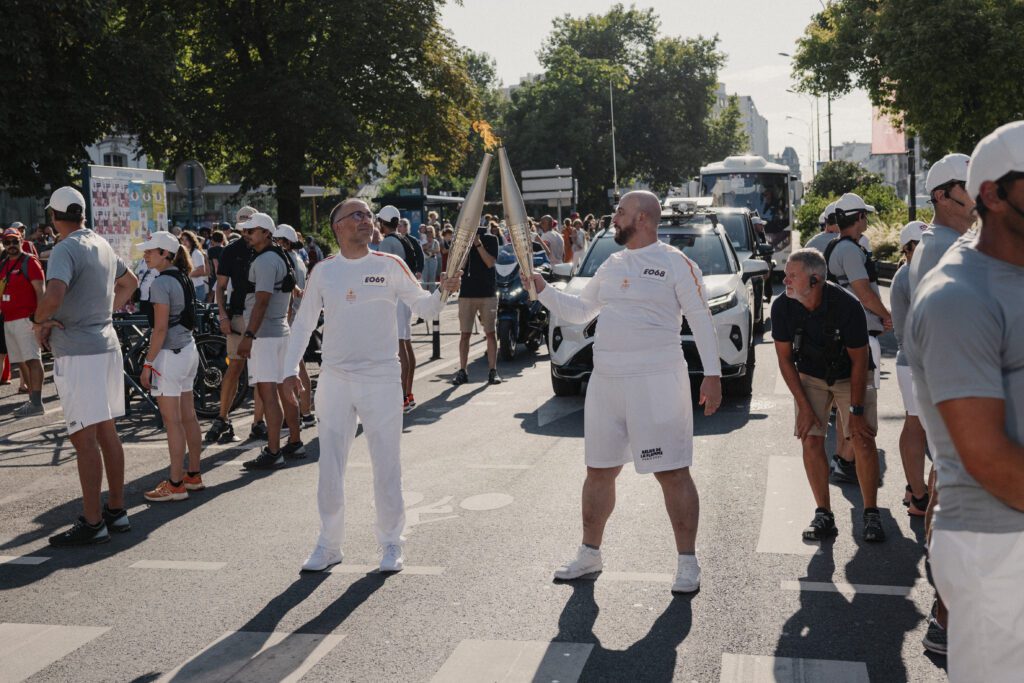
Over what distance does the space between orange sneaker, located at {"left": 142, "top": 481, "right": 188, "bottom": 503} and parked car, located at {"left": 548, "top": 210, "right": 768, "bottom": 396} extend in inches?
167

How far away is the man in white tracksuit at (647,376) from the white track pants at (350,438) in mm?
1005

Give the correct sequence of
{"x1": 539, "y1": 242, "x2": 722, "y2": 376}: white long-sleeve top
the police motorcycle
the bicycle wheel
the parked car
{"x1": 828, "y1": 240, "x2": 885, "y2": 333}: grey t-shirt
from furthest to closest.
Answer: the police motorcycle, the bicycle wheel, the parked car, {"x1": 828, "y1": 240, "x2": 885, "y2": 333}: grey t-shirt, {"x1": 539, "y1": 242, "x2": 722, "y2": 376}: white long-sleeve top

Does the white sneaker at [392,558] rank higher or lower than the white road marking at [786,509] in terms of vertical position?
higher

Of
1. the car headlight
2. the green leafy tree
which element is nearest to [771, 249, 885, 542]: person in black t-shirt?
the car headlight

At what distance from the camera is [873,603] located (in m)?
5.40

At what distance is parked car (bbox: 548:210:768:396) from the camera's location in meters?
11.5

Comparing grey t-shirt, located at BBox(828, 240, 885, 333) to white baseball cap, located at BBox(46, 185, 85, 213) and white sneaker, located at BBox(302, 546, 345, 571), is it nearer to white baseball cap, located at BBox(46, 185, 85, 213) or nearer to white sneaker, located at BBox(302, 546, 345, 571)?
white sneaker, located at BBox(302, 546, 345, 571)

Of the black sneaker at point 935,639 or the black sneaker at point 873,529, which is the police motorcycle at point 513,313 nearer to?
the black sneaker at point 873,529

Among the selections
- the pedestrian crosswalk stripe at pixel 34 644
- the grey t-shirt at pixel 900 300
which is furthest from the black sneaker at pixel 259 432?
the grey t-shirt at pixel 900 300

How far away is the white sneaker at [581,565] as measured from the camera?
587cm

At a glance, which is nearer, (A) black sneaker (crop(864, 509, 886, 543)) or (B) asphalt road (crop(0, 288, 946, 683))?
(B) asphalt road (crop(0, 288, 946, 683))

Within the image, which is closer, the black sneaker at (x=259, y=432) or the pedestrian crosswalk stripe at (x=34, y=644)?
the pedestrian crosswalk stripe at (x=34, y=644)

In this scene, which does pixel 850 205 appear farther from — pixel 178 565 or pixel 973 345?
pixel 973 345

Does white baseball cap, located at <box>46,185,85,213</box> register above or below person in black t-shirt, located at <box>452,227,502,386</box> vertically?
above
